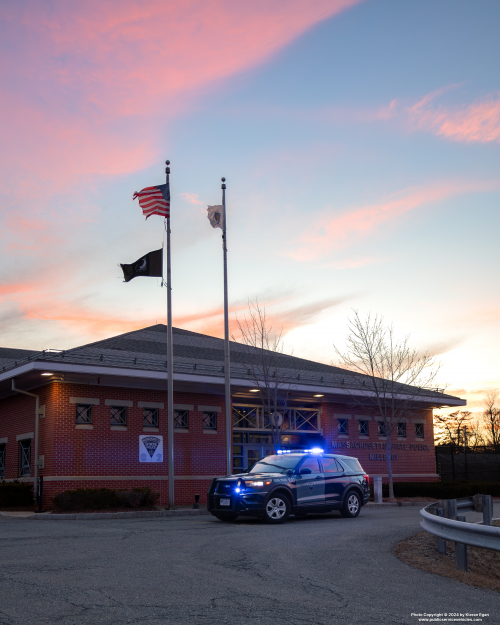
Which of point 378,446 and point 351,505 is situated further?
point 378,446

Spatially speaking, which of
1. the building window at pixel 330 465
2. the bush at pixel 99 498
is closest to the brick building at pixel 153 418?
the bush at pixel 99 498

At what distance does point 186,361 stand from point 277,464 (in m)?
11.1

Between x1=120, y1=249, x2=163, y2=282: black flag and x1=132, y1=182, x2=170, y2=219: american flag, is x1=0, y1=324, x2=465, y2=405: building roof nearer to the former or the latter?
x1=120, y1=249, x2=163, y2=282: black flag

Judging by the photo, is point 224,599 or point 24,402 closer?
point 224,599

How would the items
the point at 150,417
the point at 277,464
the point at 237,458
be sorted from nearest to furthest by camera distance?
the point at 277,464, the point at 150,417, the point at 237,458

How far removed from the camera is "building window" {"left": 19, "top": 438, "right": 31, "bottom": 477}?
83.5ft

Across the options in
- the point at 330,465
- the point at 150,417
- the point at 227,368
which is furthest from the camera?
the point at 150,417

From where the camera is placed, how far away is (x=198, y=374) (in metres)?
25.6

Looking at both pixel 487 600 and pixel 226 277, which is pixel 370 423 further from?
pixel 487 600

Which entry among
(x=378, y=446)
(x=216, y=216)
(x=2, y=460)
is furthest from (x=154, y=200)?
(x=378, y=446)

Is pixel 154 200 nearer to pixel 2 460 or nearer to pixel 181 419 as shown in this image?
pixel 181 419

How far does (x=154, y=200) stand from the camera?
23.4 m

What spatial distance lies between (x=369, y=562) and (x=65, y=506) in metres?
13.6

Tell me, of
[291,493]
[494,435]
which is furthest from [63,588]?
[494,435]
